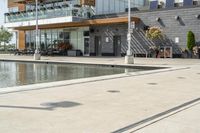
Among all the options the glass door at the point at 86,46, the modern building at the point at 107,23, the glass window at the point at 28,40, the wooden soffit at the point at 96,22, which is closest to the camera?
the modern building at the point at 107,23

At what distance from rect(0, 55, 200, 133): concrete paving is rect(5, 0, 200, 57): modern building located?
25.0 metres

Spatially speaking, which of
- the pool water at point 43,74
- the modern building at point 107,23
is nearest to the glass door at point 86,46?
the modern building at point 107,23

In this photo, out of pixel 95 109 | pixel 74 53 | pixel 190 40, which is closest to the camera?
pixel 95 109

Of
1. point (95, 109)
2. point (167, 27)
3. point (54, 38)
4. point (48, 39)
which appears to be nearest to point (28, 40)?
point (48, 39)

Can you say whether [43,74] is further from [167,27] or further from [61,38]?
[61,38]

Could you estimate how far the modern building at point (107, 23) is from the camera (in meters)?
38.8

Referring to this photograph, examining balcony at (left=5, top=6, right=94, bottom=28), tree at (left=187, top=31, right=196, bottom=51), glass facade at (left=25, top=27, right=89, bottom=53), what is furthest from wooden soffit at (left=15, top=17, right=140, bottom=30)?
tree at (left=187, top=31, right=196, bottom=51)

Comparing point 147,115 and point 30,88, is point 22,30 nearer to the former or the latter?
point 30,88

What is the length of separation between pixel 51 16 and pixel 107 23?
336 inches

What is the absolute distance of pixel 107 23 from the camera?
1720 inches

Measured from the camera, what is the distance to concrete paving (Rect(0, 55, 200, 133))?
7812 mm

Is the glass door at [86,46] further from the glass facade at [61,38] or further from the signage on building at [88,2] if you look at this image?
the signage on building at [88,2]

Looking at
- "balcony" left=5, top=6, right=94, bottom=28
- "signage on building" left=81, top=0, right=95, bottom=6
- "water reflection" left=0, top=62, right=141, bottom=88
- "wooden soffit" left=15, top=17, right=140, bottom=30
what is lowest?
"water reflection" left=0, top=62, right=141, bottom=88

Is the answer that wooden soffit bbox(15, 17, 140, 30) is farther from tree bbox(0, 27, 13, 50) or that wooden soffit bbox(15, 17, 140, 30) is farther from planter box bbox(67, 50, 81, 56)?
tree bbox(0, 27, 13, 50)
